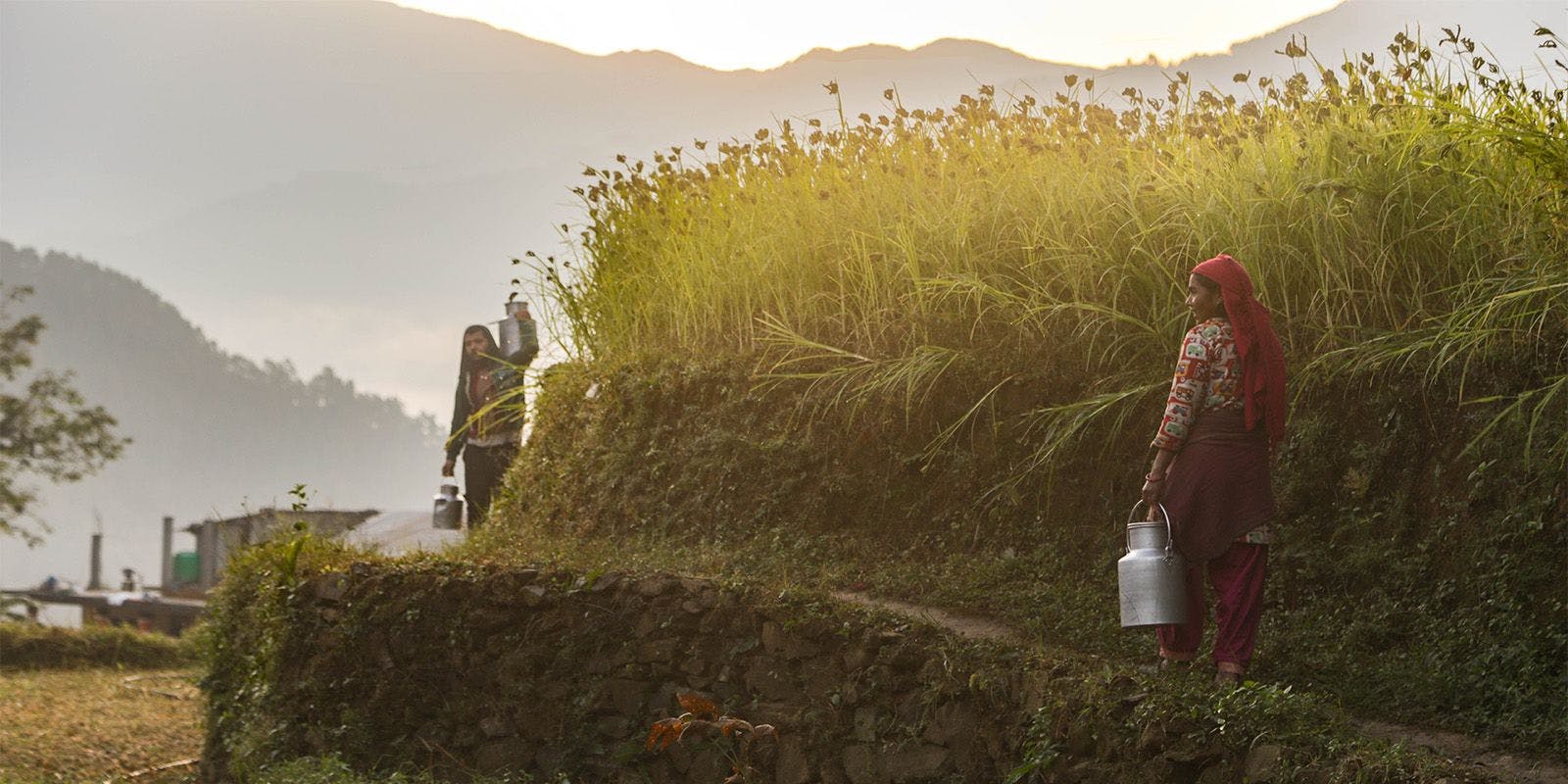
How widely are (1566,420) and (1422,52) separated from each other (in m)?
2.71

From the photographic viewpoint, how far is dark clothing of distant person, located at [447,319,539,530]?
12148 mm

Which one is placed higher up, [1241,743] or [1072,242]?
[1072,242]

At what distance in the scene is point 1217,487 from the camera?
6051 mm

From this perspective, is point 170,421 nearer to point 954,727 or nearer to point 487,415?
point 487,415

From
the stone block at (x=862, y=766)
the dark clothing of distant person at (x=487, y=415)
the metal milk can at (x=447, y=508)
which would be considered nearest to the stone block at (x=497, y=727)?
the stone block at (x=862, y=766)

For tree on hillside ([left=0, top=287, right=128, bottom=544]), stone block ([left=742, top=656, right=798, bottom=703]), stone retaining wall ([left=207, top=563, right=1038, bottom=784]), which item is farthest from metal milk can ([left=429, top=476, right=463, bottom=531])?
tree on hillside ([left=0, top=287, right=128, bottom=544])

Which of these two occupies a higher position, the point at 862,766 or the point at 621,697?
the point at 621,697

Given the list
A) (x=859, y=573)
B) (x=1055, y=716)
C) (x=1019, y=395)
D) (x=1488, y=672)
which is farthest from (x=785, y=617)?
(x=1488, y=672)

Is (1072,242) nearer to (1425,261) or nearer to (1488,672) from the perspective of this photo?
(1425,261)

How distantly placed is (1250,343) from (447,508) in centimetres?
806

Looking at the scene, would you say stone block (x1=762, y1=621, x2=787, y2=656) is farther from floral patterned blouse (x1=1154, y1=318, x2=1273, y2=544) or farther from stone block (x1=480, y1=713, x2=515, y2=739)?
floral patterned blouse (x1=1154, y1=318, x2=1273, y2=544)

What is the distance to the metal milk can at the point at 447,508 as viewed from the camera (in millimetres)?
12375

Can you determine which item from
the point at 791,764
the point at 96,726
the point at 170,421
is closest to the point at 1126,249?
the point at 791,764

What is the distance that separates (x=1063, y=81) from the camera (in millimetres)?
9695
